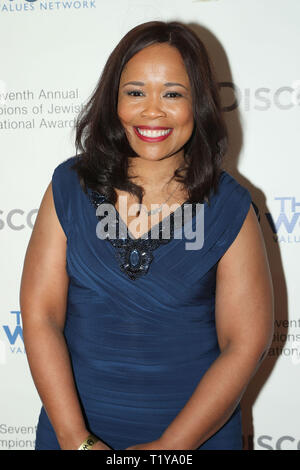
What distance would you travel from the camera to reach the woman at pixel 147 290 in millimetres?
1364

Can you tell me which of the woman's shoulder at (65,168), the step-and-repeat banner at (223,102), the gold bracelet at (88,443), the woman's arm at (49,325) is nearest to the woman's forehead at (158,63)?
the woman's shoulder at (65,168)

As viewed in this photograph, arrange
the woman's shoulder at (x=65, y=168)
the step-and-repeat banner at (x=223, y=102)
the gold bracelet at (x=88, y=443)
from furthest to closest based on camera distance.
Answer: the step-and-repeat banner at (x=223, y=102) < the woman's shoulder at (x=65, y=168) < the gold bracelet at (x=88, y=443)

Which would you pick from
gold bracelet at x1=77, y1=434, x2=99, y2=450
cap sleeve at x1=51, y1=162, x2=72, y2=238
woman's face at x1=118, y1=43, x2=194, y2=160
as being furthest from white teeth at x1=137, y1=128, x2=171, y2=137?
gold bracelet at x1=77, y1=434, x2=99, y2=450

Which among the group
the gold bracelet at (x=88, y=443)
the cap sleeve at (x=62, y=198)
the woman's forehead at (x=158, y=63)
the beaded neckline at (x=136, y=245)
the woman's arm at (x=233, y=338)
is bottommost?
the gold bracelet at (x=88, y=443)

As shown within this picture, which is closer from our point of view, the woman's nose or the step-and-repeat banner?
the woman's nose

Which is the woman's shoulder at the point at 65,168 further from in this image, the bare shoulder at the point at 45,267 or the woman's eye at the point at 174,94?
the woman's eye at the point at 174,94

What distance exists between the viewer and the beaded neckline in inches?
53.7

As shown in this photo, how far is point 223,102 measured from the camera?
77.1 inches

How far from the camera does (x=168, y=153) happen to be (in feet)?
4.69

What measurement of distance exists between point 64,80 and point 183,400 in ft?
4.00

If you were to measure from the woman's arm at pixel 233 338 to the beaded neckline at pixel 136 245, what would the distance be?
18 centimetres

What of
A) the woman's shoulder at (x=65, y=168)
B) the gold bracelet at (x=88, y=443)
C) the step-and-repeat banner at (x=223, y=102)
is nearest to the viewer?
the gold bracelet at (x=88, y=443)

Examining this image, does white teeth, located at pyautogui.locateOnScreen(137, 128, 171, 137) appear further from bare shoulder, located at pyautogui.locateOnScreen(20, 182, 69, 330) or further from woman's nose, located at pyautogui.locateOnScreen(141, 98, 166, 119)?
bare shoulder, located at pyautogui.locateOnScreen(20, 182, 69, 330)
